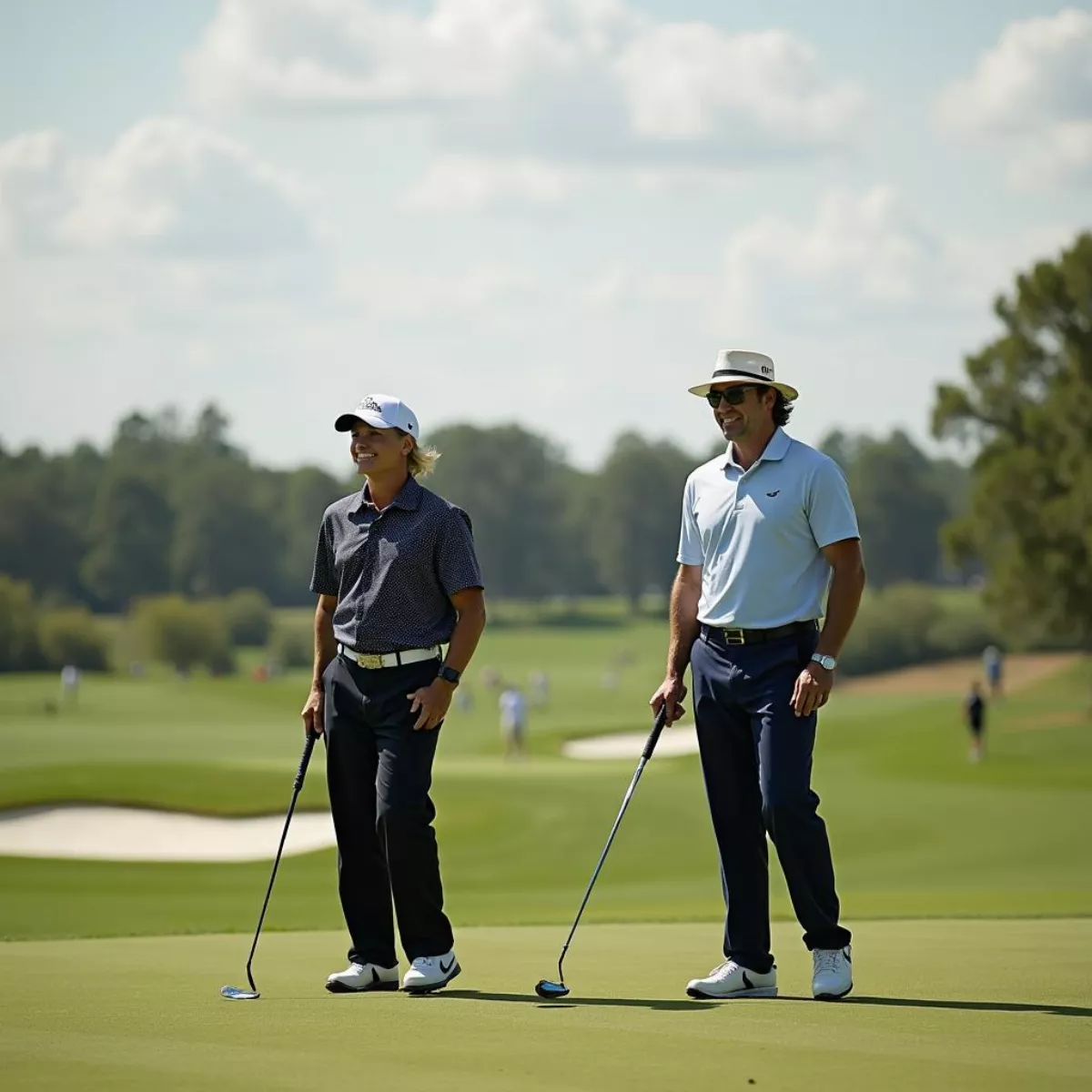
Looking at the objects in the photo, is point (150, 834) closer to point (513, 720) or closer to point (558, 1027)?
point (558, 1027)

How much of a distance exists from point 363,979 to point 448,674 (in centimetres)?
116

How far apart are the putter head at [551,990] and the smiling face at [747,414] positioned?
2.04 meters

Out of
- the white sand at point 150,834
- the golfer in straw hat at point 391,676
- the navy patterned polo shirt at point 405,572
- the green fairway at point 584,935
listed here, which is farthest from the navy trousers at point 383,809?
the white sand at point 150,834

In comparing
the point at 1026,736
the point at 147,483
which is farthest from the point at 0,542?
the point at 1026,736

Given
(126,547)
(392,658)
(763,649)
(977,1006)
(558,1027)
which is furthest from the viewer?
(126,547)

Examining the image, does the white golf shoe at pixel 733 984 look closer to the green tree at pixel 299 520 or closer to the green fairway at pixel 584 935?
the green fairway at pixel 584 935

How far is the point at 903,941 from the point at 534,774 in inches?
744

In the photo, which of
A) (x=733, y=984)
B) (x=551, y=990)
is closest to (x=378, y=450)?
(x=551, y=990)

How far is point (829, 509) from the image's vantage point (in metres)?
7.20

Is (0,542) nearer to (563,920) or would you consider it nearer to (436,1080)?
(563,920)

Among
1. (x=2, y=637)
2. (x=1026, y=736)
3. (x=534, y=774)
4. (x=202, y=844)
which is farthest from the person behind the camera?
(x=2, y=637)

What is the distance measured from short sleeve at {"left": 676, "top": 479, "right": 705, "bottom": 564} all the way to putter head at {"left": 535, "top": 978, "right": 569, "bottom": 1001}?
170cm

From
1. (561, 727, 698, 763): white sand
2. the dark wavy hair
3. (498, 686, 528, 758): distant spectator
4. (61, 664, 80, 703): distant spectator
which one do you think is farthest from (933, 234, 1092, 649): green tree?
the dark wavy hair

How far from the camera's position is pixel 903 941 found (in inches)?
368
